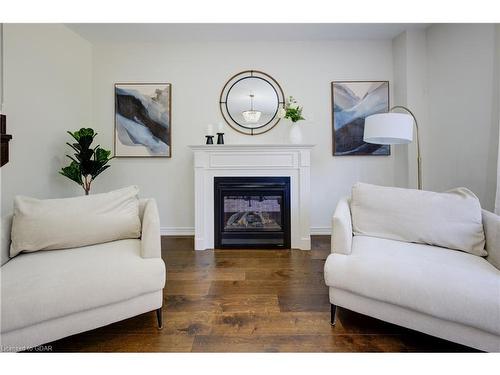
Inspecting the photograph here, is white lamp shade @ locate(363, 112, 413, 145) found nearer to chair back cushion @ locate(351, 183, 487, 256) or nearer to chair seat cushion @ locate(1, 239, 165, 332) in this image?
chair back cushion @ locate(351, 183, 487, 256)

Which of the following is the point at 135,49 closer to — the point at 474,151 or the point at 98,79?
the point at 98,79

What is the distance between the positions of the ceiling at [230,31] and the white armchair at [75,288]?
2501mm

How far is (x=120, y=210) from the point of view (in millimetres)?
1716

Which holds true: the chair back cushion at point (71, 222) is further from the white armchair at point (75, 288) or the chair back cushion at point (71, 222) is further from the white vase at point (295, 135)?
the white vase at point (295, 135)

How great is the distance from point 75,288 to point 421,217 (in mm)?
2044

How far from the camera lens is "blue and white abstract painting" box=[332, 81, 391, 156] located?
10.7 feet

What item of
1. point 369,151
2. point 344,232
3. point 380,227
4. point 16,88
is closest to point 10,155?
point 16,88

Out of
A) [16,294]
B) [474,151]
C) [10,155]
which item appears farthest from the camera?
[474,151]

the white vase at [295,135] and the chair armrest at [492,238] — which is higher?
the white vase at [295,135]

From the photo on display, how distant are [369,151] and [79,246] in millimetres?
3244

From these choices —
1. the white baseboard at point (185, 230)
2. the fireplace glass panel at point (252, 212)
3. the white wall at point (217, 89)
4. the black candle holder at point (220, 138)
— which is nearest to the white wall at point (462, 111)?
the white wall at point (217, 89)

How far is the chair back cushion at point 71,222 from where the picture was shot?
1.48 m

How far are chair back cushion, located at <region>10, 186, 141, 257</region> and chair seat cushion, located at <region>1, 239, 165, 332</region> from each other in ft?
0.22

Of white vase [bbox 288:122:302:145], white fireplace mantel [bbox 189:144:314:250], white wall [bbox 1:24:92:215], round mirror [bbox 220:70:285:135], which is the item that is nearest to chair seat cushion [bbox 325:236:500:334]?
white fireplace mantel [bbox 189:144:314:250]
